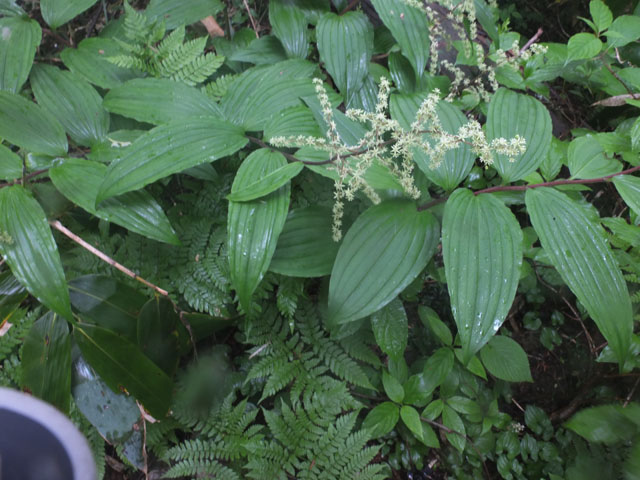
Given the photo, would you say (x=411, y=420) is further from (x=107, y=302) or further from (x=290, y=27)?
(x=290, y=27)

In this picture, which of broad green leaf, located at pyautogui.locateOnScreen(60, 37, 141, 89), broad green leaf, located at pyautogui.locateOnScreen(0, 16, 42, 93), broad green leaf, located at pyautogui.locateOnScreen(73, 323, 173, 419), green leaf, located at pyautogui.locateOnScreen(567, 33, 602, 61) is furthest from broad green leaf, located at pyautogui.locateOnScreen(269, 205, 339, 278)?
green leaf, located at pyautogui.locateOnScreen(567, 33, 602, 61)

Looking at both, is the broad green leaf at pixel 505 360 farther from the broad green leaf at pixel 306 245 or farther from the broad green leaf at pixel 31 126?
the broad green leaf at pixel 31 126

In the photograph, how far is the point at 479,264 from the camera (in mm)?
1408

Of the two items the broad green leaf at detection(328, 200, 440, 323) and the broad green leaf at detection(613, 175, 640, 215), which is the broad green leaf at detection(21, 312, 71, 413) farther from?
the broad green leaf at detection(613, 175, 640, 215)

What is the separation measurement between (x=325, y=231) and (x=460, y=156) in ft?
2.34

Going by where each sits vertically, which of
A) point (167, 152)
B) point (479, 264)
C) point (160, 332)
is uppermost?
point (167, 152)

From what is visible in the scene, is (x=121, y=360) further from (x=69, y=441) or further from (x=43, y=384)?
(x=69, y=441)

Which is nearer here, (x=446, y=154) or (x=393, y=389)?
(x=446, y=154)

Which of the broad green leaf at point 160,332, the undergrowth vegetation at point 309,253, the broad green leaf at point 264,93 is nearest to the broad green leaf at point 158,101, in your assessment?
the undergrowth vegetation at point 309,253

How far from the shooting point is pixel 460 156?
1.72 metres

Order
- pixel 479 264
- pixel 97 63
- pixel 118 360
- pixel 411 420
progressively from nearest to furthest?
pixel 479 264, pixel 118 360, pixel 411 420, pixel 97 63

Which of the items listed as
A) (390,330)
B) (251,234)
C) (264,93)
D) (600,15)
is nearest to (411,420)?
(390,330)

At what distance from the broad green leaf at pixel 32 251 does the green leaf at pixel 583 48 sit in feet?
9.57

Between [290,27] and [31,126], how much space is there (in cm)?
157
